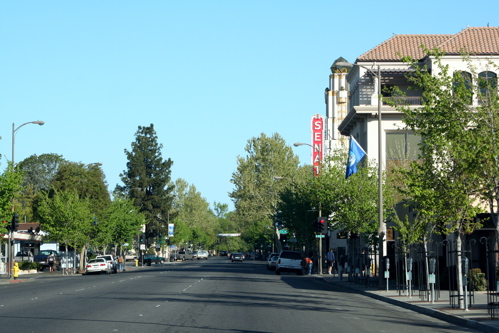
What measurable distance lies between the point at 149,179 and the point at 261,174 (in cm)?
1853

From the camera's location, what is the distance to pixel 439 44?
59.8 meters

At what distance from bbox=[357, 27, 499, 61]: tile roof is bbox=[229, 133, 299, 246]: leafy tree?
161ft

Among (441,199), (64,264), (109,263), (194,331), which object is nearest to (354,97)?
(109,263)

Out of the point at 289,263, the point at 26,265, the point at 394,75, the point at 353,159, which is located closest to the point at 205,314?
the point at 353,159

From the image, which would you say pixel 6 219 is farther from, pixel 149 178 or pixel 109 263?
pixel 149 178

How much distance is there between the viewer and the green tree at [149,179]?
11844 cm

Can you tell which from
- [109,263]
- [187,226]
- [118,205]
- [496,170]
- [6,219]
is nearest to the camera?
[496,170]

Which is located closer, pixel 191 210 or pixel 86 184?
pixel 86 184

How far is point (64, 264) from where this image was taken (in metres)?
67.9

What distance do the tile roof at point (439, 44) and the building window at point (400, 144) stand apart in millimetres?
6850

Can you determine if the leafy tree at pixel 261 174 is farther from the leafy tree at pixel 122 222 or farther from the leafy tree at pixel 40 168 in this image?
the leafy tree at pixel 40 168

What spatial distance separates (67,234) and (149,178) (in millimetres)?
52607

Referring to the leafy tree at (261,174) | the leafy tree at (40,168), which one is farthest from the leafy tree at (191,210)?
the leafy tree at (261,174)

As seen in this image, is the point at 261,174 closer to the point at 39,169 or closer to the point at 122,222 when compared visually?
the point at 122,222
